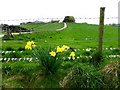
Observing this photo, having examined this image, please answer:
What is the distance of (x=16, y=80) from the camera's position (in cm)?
371

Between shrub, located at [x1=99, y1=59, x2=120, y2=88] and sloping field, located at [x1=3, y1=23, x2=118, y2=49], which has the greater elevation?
sloping field, located at [x1=3, y1=23, x2=118, y2=49]

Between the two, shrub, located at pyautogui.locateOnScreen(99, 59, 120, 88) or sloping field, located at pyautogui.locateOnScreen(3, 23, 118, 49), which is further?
sloping field, located at pyautogui.locateOnScreen(3, 23, 118, 49)

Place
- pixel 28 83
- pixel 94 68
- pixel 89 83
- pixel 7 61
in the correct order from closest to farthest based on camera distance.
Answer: pixel 89 83 → pixel 28 83 → pixel 94 68 → pixel 7 61

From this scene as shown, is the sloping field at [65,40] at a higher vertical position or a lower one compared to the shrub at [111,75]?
higher

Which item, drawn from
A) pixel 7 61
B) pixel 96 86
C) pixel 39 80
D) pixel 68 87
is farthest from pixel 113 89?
pixel 7 61

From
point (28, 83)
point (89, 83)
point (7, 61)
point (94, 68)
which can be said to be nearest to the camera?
point (89, 83)

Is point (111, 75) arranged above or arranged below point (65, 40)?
below

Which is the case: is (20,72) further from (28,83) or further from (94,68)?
(94,68)

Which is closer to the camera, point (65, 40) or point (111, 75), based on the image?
point (111, 75)

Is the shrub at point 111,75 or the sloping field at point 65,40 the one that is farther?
the sloping field at point 65,40

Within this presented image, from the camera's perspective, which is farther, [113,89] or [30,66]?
[30,66]

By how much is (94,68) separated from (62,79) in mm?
875

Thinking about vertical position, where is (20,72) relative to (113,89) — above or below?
above

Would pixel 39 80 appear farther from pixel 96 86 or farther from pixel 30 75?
pixel 96 86
